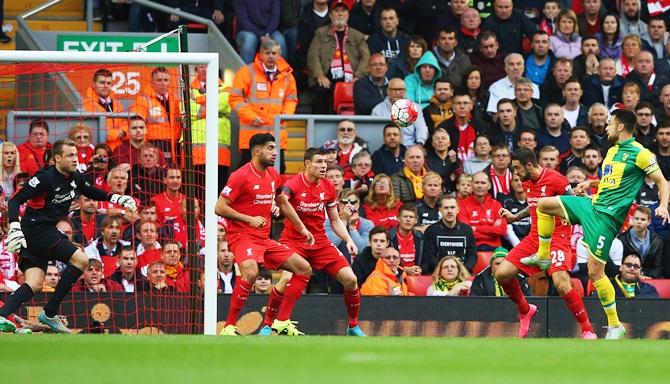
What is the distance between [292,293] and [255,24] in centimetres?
622

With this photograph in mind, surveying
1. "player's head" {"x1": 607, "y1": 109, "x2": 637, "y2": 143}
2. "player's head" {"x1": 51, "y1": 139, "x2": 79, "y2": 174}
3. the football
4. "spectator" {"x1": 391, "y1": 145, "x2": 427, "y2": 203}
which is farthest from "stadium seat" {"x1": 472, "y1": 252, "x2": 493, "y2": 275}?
"player's head" {"x1": 51, "y1": 139, "x2": 79, "y2": 174}

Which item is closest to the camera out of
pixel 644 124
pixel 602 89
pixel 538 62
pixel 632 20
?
pixel 644 124

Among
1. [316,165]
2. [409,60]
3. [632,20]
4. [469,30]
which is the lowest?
[316,165]

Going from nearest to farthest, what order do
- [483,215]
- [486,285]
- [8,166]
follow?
1. [8,166]
2. [486,285]
3. [483,215]

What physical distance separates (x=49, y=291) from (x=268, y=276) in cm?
241

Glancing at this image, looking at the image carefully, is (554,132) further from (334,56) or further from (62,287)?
(62,287)

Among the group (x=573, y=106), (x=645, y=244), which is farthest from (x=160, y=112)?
(x=645, y=244)

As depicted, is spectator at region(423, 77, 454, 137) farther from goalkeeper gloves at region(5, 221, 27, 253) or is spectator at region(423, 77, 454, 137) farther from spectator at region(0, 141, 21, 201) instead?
goalkeeper gloves at region(5, 221, 27, 253)

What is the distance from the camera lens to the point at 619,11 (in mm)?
19328

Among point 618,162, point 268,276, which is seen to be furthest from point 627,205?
point 268,276

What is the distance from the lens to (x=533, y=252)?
1337 cm

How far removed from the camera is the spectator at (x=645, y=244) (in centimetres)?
1566

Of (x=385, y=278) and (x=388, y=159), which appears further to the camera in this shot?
(x=388, y=159)

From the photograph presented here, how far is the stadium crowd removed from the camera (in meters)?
14.9
